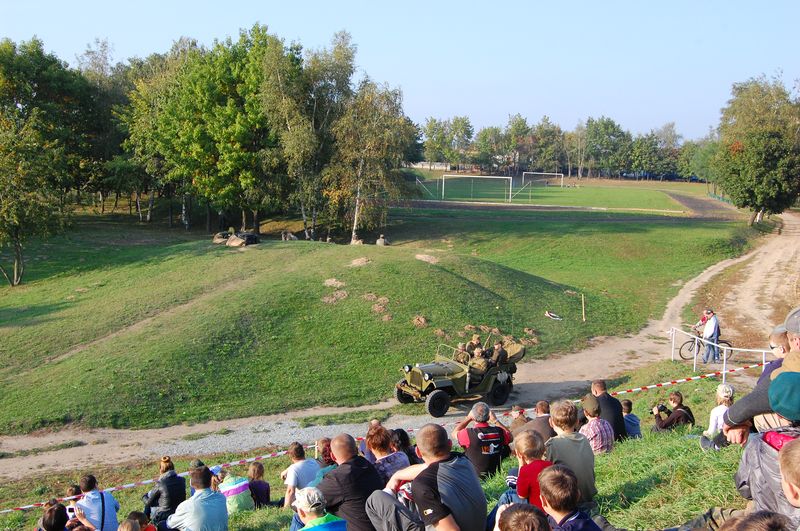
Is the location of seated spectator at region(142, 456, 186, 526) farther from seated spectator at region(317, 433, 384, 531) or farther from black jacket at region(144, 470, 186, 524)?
seated spectator at region(317, 433, 384, 531)

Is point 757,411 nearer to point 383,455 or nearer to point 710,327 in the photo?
point 383,455

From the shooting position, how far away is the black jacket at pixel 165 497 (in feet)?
30.0

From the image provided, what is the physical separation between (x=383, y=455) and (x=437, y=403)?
10.6 metres

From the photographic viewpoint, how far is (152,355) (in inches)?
810

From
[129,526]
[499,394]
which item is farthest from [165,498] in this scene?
[499,394]

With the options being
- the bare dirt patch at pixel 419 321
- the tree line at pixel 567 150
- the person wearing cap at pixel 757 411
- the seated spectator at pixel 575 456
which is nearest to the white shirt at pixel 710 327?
the bare dirt patch at pixel 419 321

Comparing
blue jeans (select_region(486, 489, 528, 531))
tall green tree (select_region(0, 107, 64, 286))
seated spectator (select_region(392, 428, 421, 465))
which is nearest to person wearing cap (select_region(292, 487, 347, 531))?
blue jeans (select_region(486, 489, 528, 531))

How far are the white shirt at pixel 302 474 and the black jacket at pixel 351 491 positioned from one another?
122 inches

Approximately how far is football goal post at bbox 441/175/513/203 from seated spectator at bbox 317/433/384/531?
73791mm

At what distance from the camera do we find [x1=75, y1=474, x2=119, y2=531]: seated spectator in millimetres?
8641

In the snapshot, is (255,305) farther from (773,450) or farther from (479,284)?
(773,450)

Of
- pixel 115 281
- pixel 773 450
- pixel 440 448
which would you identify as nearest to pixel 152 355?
pixel 115 281

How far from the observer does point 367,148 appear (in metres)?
43.6

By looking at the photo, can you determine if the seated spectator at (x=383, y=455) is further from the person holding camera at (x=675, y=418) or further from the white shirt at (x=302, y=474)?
the person holding camera at (x=675, y=418)
